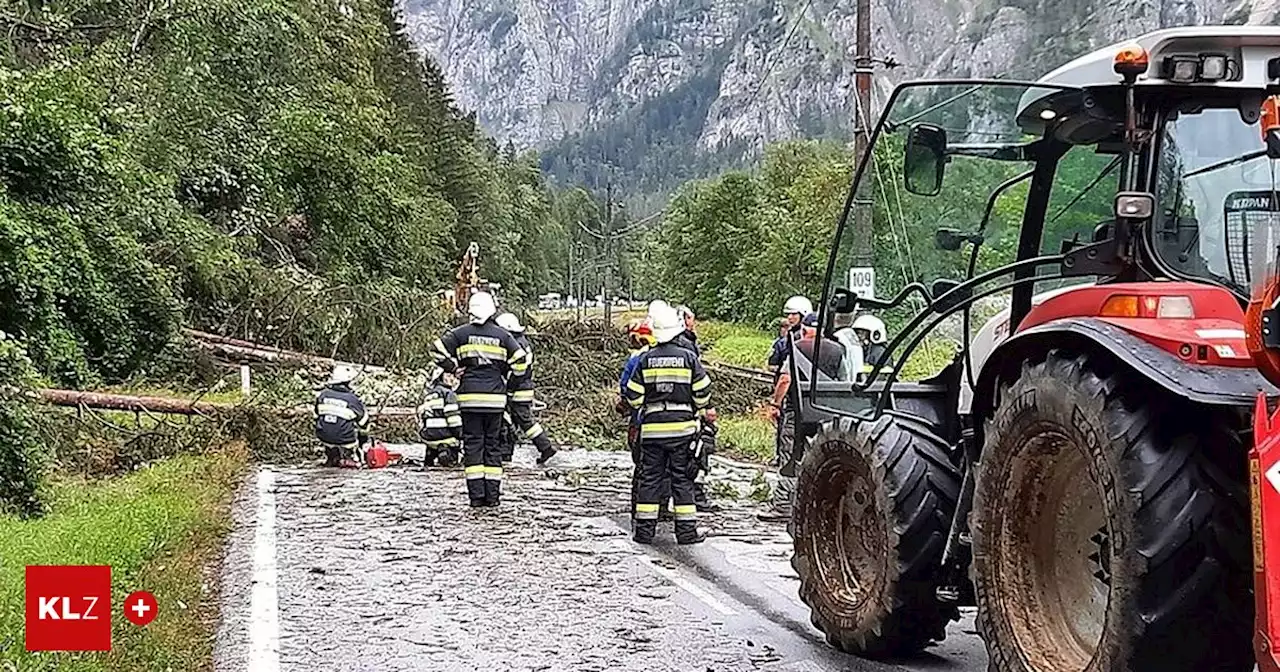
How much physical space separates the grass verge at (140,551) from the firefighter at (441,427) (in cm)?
255

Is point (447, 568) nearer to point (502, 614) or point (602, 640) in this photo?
point (502, 614)

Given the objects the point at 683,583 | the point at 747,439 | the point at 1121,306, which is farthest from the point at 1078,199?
the point at 747,439

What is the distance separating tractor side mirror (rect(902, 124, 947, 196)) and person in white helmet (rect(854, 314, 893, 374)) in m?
0.80

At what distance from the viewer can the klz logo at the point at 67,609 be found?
5.52 meters

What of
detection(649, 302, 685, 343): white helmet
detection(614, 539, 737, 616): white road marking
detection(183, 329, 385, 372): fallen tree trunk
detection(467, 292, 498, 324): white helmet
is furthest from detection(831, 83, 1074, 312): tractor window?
detection(183, 329, 385, 372): fallen tree trunk

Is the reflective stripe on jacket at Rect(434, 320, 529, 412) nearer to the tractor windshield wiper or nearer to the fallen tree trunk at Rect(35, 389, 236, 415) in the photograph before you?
the fallen tree trunk at Rect(35, 389, 236, 415)

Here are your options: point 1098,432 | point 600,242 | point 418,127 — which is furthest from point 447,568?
point 600,242

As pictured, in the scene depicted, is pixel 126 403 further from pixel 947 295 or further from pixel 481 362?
pixel 947 295

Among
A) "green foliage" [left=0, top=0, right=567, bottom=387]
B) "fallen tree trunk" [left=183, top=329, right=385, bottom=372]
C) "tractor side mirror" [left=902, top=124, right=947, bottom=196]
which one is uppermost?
"green foliage" [left=0, top=0, right=567, bottom=387]

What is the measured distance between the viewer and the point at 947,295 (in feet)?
19.9

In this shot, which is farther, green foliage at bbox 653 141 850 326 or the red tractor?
green foliage at bbox 653 141 850 326

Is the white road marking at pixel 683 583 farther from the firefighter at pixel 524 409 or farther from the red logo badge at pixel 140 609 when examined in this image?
the firefighter at pixel 524 409

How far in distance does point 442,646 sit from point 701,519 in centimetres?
486

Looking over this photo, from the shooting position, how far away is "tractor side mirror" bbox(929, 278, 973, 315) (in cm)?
609
